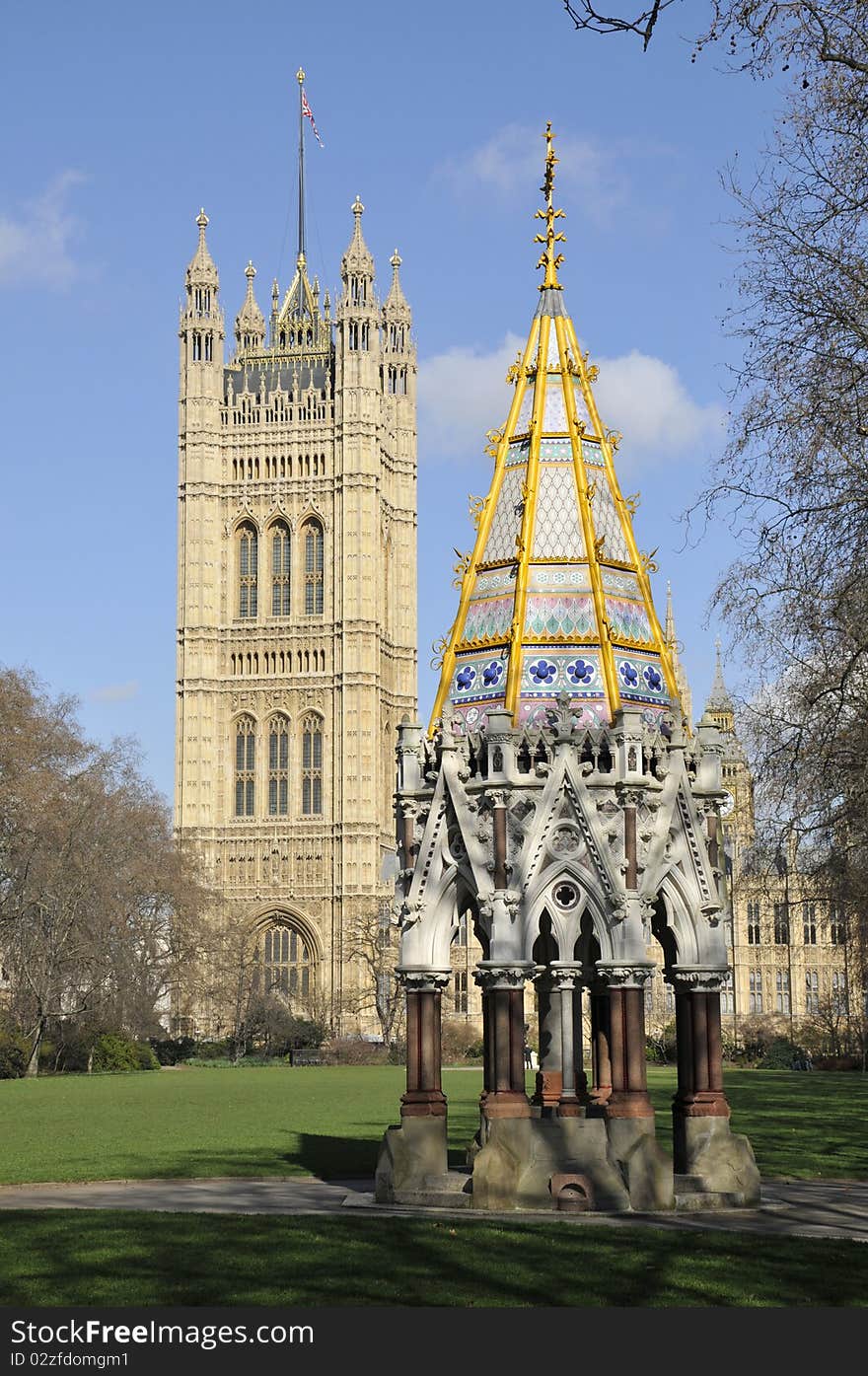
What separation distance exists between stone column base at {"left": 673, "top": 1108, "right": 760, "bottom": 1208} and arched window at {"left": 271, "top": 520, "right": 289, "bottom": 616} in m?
98.7

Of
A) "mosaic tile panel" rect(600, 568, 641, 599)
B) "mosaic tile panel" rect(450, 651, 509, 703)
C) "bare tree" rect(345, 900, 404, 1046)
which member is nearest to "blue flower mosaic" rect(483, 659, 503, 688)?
"mosaic tile panel" rect(450, 651, 509, 703)

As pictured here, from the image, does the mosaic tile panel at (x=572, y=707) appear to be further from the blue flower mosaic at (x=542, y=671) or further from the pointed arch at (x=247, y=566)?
the pointed arch at (x=247, y=566)

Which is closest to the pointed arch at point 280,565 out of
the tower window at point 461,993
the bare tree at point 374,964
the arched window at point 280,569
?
the arched window at point 280,569

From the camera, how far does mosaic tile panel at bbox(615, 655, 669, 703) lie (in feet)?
60.5

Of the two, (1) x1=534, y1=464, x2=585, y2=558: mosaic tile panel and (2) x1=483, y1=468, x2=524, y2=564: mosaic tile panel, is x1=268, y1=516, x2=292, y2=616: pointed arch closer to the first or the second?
(2) x1=483, y1=468, x2=524, y2=564: mosaic tile panel

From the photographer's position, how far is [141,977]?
73.2 meters

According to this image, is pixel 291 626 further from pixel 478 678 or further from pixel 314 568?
pixel 478 678

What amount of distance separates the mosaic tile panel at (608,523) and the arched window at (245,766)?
312 ft

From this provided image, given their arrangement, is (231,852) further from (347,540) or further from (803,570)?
(803,570)

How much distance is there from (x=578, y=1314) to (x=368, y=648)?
103004 millimetres

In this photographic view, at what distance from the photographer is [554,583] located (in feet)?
61.0

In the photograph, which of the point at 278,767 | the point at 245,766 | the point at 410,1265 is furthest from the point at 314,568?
the point at 410,1265

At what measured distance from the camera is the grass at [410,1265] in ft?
39.2

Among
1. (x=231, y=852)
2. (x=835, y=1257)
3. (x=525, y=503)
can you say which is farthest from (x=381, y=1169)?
(x=231, y=852)
